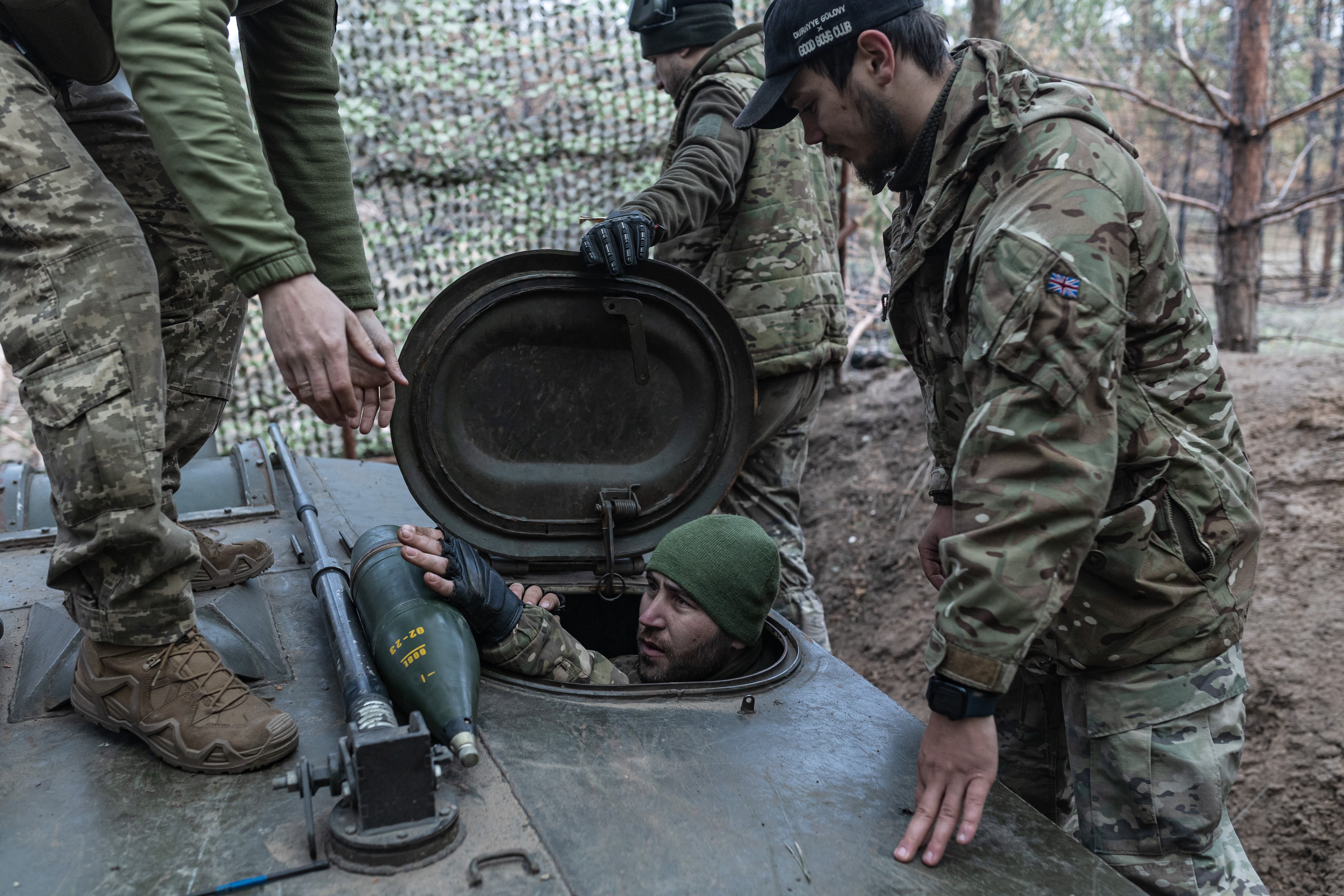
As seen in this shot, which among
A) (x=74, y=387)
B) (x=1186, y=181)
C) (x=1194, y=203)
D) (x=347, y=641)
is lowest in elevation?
(x=347, y=641)

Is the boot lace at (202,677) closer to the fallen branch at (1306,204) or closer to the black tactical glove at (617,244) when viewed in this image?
the black tactical glove at (617,244)

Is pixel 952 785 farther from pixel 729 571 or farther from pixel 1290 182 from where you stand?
pixel 1290 182

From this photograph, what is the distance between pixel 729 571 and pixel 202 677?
129 centimetres

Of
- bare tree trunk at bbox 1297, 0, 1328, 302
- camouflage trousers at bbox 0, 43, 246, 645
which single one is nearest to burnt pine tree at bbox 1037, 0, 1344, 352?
bare tree trunk at bbox 1297, 0, 1328, 302

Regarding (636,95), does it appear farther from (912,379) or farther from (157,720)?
(157,720)

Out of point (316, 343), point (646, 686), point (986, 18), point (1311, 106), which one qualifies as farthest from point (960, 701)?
point (986, 18)

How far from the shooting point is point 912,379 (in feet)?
24.3

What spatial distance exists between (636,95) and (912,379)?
9.01ft

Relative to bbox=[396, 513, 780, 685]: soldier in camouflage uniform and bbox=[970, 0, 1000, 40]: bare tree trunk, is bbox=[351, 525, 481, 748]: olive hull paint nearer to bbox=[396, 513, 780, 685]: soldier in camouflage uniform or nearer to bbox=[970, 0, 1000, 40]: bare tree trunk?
bbox=[396, 513, 780, 685]: soldier in camouflage uniform

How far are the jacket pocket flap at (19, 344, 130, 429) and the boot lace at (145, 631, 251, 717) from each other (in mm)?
471

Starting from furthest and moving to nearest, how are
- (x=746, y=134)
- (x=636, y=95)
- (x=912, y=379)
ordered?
(x=912, y=379) < (x=636, y=95) < (x=746, y=134)

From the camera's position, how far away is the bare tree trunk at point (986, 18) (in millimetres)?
5832

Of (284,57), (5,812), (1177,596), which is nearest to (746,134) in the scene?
(284,57)

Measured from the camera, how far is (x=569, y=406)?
314cm
